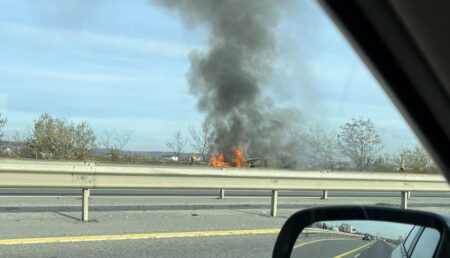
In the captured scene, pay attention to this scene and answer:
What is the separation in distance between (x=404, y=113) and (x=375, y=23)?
13.7 inches

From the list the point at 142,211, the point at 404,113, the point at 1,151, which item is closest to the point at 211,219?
the point at 142,211

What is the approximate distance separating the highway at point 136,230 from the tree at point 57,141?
16.6 m

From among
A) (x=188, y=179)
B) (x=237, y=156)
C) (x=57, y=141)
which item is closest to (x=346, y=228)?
(x=188, y=179)

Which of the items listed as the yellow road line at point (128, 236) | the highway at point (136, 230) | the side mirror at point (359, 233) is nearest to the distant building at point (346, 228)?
the side mirror at point (359, 233)

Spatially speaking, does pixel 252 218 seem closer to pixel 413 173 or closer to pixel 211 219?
pixel 211 219

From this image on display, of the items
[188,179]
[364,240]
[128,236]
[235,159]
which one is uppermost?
[235,159]

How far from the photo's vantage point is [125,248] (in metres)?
6.81

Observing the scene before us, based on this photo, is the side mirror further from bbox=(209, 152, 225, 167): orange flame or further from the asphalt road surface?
bbox=(209, 152, 225, 167): orange flame

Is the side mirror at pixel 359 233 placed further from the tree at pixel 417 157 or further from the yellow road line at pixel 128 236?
the yellow road line at pixel 128 236

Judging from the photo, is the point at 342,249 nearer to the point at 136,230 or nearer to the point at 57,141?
the point at 136,230

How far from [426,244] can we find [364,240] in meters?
0.34

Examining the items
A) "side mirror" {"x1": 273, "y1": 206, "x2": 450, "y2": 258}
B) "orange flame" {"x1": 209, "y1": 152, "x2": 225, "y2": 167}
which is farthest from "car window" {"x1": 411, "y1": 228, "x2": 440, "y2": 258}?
"orange flame" {"x1": 209, "y1": 152, "x2": 225, "y2": 167}

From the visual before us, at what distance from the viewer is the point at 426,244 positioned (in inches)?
87.4

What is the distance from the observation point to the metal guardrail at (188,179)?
26.9 ft
